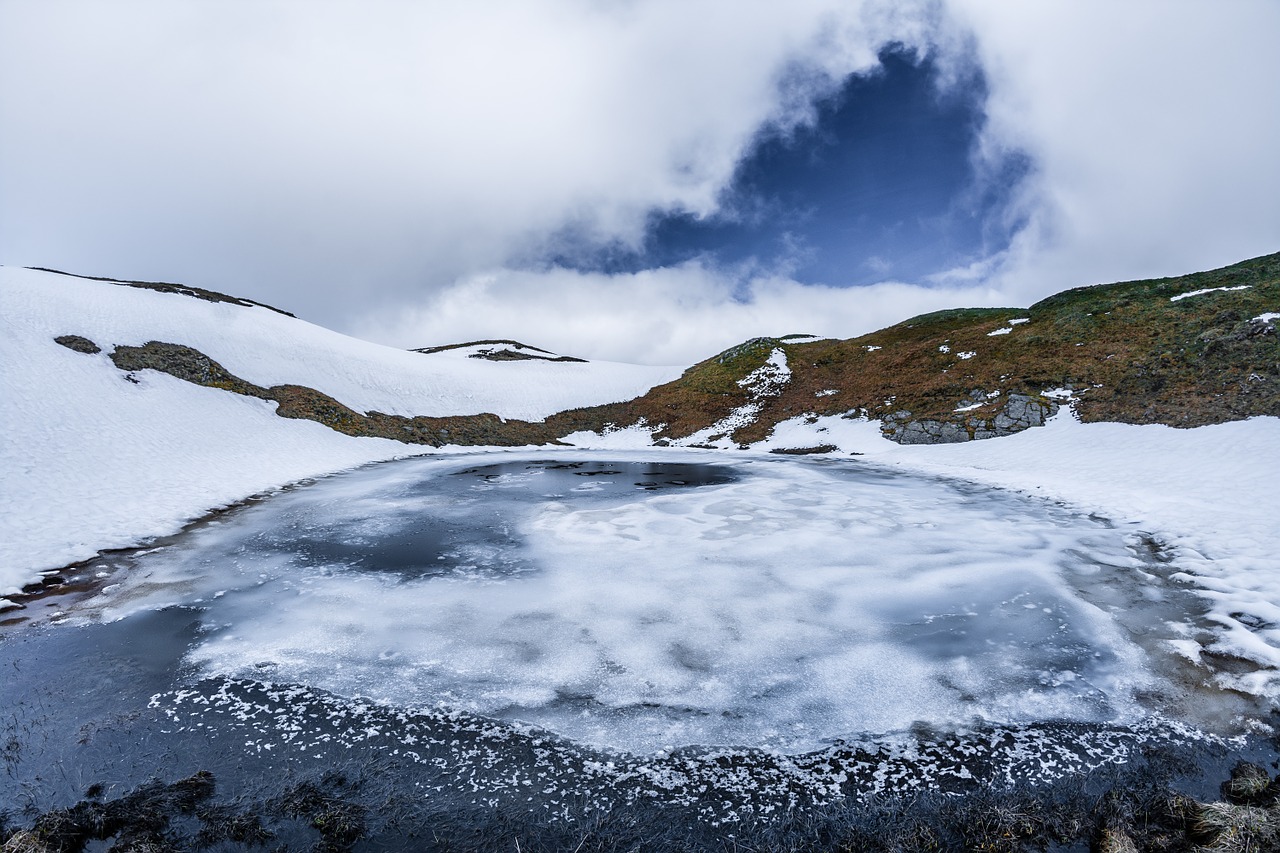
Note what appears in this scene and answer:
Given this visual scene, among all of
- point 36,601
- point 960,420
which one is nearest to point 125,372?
point 36,601

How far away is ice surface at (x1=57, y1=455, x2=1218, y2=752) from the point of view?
5250mm

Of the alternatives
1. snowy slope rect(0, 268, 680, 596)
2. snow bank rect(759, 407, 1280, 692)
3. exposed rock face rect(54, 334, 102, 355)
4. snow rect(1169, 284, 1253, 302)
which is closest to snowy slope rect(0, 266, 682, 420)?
snowy slope rect(0, 268, 680, 596)

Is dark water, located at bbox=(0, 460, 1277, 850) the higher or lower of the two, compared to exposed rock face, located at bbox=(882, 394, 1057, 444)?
lower

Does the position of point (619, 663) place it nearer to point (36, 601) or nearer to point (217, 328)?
point (36, 601)

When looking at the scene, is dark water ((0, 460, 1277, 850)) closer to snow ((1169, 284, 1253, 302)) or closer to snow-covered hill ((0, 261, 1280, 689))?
snow-covered hill ((0, 261, 1280, 689))

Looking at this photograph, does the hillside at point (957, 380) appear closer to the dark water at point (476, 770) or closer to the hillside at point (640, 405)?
the hillside at point (640, 405)

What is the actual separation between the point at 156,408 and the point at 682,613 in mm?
25796

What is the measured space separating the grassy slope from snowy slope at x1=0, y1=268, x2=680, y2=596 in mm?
14469

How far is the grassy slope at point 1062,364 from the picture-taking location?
19.9m

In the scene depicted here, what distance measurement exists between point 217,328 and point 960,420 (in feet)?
141

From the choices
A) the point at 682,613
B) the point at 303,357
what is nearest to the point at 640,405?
the point at 303,357

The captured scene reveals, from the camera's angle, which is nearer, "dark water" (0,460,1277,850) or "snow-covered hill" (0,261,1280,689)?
"dark water" (0,460,1277,850)

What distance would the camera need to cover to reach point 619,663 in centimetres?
605

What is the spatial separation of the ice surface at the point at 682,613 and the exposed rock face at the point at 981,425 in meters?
12.1
